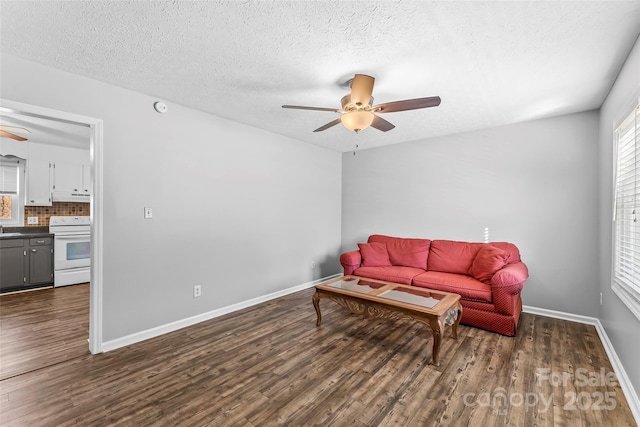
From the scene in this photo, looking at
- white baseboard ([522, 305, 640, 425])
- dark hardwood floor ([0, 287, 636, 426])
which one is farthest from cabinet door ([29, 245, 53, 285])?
white baseboard ([522, 305, 640, 425])

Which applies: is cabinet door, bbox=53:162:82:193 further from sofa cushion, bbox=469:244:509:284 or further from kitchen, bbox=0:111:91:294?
sofa cushion, bbox=469:244:509:284

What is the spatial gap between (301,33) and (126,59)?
4.75ft

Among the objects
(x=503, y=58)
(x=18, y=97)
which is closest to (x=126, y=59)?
(x=18, y=97)

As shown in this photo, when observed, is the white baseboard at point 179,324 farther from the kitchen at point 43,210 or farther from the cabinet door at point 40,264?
the cabinet door at point 40,264

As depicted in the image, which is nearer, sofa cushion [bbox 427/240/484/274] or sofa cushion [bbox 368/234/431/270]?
sofa cushion [bbox 427/240/484/274]

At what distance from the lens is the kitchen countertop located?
445 centimetres

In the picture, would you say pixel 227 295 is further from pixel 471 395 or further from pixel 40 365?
pixel 471 395

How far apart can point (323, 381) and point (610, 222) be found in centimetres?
306

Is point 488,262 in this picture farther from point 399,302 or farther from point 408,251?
point 399,302

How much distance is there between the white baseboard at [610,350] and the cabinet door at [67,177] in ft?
25.0

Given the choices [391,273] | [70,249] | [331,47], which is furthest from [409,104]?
[70,249]

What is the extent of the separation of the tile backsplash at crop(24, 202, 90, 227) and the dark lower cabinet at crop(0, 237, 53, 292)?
2.25ft

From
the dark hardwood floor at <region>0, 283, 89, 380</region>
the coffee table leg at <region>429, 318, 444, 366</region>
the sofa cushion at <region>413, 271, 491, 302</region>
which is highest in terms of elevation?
the sofa cushion at <region>413, 271, 491, 302</region>

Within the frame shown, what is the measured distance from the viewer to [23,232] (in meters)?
4.83
